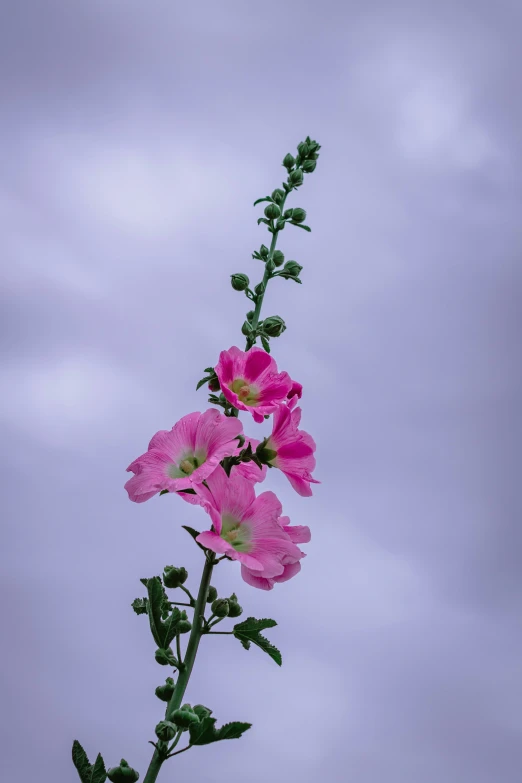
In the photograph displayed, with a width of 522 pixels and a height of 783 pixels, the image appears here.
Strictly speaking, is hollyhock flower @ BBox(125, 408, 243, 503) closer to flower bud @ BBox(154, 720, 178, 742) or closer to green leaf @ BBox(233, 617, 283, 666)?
green leaf @ BBox(233, 617, 283, 666)

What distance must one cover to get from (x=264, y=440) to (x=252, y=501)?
479 millimetres

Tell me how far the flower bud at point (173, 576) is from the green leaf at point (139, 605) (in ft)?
0.98

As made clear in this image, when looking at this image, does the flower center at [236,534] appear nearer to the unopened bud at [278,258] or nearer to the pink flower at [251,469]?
the pink flower at [251,469]

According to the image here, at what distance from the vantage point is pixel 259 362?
12.7 ft

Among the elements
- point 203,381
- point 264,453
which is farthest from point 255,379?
point 264,453

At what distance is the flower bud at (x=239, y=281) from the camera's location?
4316 millimetres

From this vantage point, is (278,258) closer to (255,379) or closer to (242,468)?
(255,379)

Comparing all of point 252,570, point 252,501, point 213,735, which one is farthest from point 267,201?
point 213,735

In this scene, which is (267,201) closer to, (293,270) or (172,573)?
(293,270)

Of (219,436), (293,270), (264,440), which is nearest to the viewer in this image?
(219,436)

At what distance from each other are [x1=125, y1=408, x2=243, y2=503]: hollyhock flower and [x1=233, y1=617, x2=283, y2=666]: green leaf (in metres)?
0.81

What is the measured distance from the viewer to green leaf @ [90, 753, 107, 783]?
11.2 ft

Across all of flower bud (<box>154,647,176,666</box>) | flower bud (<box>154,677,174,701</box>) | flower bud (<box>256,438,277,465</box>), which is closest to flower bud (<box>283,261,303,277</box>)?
flower bud (<box>256,438,277,465</box>)

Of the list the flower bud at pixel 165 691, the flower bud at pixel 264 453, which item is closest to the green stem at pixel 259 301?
the flower bud at pixel 264 453
